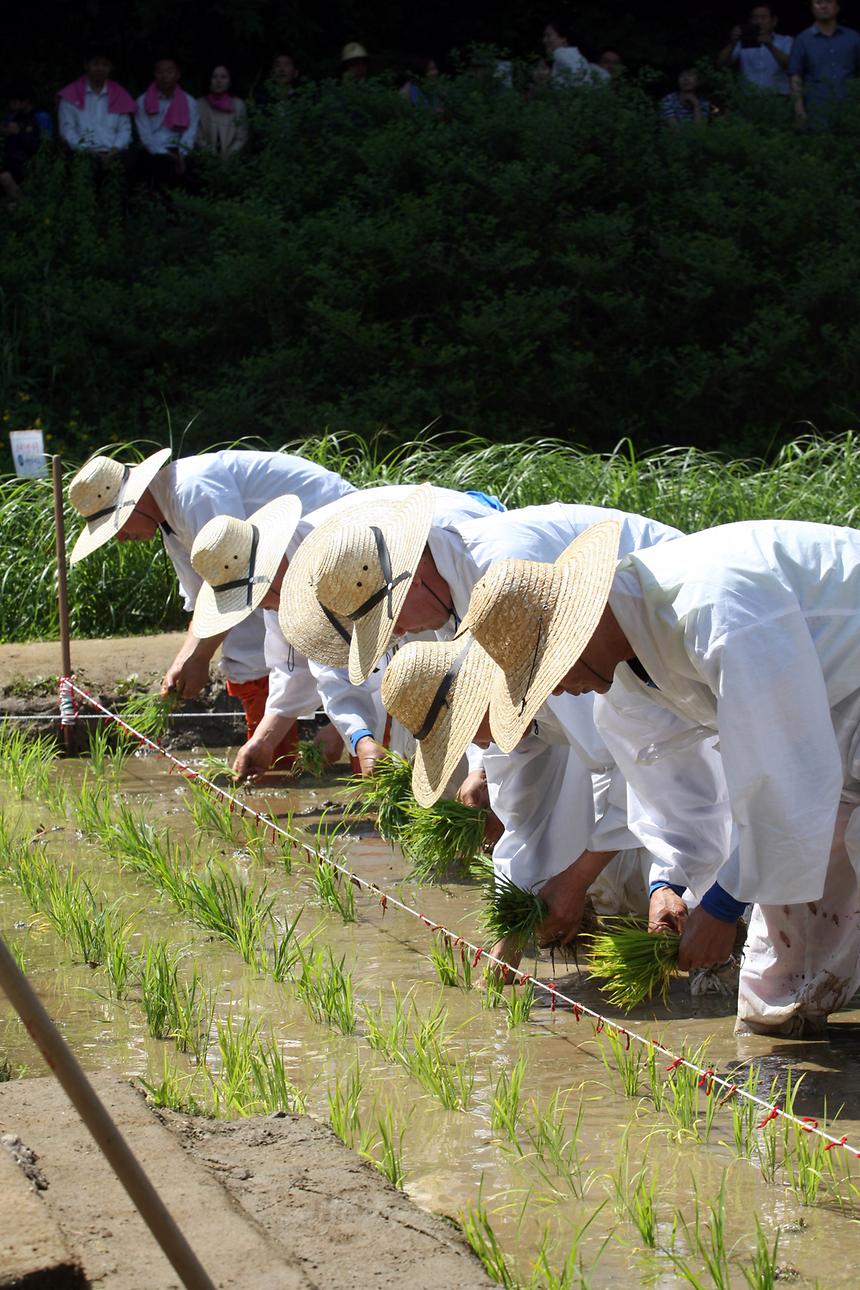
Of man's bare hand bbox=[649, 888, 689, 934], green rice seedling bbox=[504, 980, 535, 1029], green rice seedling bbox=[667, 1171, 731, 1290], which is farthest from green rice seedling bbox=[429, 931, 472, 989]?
green rice seedling bbox=[667, 1171, 731, 1290]

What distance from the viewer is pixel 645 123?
44.8 ft

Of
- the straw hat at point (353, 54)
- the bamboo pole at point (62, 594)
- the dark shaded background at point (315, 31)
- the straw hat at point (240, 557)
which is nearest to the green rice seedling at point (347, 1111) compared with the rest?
the straw hat at point (240, 557)

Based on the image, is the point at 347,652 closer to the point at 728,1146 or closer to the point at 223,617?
the point at 223,617

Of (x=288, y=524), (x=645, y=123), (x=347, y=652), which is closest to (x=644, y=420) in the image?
(x=645, y=123)

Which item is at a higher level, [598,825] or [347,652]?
[347,652]

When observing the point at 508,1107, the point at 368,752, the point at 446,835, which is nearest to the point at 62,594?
the point at 368,752

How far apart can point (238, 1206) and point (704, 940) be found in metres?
1.24

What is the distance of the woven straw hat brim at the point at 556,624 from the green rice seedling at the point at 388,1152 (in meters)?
0.77

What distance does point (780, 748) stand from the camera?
3.13 metres

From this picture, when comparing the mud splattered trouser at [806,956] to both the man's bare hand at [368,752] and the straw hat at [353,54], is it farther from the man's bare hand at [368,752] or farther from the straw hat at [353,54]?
the straw hat at [353,54]

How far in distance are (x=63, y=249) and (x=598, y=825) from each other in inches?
425

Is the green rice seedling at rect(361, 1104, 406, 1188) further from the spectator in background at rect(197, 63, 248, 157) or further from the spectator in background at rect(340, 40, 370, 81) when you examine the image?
the spectator in background at rect(340, 40, 370, 81)

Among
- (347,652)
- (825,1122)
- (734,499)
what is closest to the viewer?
(825,1122)

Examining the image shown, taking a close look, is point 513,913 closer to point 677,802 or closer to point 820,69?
point 677,802
